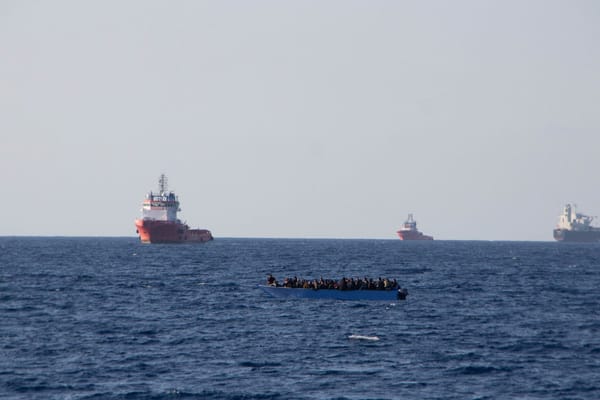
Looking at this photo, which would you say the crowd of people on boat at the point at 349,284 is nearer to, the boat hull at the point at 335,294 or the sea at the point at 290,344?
the boat hull at the point at 335,294

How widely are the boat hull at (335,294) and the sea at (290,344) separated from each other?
2.46 ft

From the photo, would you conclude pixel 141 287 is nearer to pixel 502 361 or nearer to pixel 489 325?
pixel 489 325

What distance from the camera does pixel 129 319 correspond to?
69875 millimetres

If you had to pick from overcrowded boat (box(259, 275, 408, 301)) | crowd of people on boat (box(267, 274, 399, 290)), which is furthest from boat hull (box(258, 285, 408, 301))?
crowd of people on boat (box(267, 274, 399, 290))

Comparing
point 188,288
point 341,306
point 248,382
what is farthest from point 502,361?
point 188,288

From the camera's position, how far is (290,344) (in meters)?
57.7

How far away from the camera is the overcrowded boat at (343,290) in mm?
83562

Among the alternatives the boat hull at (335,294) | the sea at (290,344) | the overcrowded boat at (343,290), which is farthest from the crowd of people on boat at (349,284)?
the sea at (290,344)

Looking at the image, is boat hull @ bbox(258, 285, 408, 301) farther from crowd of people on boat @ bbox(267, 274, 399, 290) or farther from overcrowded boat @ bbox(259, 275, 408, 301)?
crowd of people on boat @ bbox(267, 274, 399, 290)

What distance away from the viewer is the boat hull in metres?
83.5

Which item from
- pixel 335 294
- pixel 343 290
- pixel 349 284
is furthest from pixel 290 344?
pixel 335 294

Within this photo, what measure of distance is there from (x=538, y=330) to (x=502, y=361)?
1415cm

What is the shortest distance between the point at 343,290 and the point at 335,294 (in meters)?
1.05

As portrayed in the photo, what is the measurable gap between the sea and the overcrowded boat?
93cm
